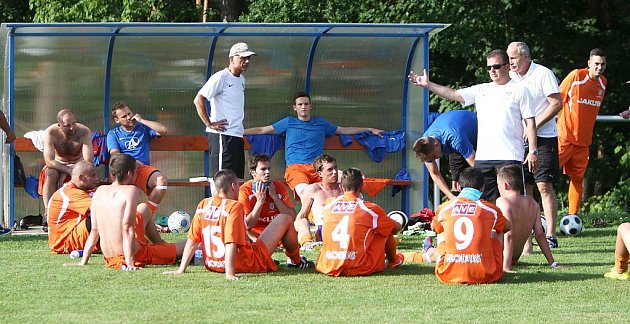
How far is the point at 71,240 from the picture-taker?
11.4m

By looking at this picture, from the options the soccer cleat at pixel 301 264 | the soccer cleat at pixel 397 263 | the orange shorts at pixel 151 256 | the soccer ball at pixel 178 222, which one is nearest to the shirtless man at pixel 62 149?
the soccer ball at pixel 178 222

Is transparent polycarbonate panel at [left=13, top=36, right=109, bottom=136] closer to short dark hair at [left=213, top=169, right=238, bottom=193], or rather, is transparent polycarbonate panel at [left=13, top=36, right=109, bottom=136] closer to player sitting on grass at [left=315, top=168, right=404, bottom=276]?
short dark hair at [left=213, top=169, right=238, bottom=193]

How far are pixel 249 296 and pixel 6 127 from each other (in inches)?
241

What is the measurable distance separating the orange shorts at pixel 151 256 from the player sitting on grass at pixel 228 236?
65cm

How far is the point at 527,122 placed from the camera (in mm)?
10680

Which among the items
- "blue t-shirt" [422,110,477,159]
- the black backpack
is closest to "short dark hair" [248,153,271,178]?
"blue t-shirt" [422,110,477,159]

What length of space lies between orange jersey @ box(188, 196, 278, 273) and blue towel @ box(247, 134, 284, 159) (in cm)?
525

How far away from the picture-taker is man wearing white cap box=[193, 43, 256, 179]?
12953 millimetres

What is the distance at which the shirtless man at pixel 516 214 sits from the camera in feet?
32.3

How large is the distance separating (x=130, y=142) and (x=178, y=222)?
47.1 inches

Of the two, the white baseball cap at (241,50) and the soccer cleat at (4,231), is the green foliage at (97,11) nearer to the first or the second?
the soccer cleat at (4,231)

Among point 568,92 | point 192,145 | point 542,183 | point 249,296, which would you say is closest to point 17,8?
point 192,145

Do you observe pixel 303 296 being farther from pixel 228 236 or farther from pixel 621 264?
pixel 621 264

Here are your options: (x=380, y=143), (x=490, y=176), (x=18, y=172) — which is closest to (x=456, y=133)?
(x=490, y=176)
